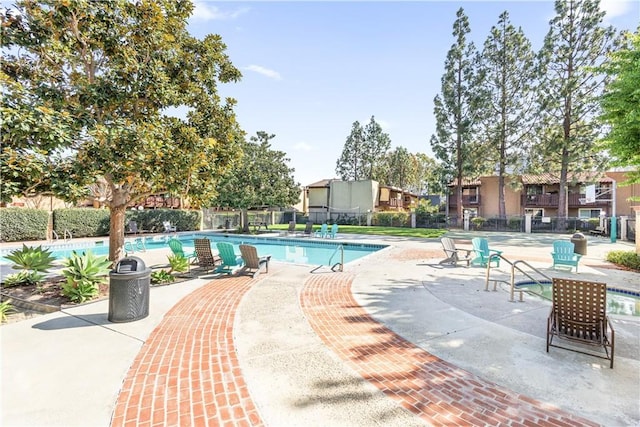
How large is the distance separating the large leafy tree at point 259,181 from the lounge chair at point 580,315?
Result: 67.6ft

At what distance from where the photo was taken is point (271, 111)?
16500 mm

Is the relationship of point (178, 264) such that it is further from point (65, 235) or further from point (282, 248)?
point (65, 235)

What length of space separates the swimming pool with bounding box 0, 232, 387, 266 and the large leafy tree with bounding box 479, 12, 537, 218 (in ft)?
71.6

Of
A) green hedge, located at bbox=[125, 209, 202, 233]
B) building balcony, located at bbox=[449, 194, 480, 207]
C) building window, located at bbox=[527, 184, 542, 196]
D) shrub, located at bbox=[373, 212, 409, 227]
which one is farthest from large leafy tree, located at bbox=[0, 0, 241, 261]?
building window, located at bbox=[527, 184, 542, 196]

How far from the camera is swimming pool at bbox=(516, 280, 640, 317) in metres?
6.38

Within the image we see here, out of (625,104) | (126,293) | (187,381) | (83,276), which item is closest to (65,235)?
(83,276)

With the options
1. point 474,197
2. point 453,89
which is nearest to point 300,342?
point 453,89

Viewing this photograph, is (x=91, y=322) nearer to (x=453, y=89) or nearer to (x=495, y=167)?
(x=453, y=89)

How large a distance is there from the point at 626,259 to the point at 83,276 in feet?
54.5

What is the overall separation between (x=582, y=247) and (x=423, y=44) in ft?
35.2

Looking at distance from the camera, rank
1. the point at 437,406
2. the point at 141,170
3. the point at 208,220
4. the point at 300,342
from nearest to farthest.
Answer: the point at 437,406, the point at 300,342, the point at 141,170, the point at 208,220

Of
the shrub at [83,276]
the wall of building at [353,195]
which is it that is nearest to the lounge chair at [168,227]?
the shrub at [83,276]

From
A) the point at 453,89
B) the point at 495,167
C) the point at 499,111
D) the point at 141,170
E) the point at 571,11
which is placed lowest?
the point at 141,170

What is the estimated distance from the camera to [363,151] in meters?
52.2
